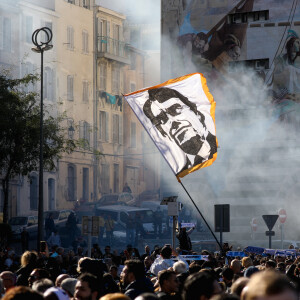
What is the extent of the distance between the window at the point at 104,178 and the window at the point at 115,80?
19.1 ft

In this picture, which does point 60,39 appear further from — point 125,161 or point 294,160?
point 294,160

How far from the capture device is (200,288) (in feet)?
19.5

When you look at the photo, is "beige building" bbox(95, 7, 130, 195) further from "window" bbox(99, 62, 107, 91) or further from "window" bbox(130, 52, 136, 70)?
"window" bbox(130, 52, 136, 70)

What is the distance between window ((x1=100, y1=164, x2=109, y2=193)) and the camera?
6556 cm

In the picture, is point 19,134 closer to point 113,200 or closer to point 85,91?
point 113,200

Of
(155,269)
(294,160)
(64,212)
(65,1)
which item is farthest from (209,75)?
(155,269)

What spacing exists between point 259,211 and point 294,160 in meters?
3.39

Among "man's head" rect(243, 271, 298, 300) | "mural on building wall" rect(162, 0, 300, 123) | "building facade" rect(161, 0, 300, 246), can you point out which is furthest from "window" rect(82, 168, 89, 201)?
"man's head" rect(243, 271, 298, 300)

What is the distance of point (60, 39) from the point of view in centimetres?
6162

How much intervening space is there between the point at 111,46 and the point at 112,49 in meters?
0.32

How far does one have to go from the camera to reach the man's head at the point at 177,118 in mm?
16453

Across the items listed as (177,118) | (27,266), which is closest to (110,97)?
(177,118)

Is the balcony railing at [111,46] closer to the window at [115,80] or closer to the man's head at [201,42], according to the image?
the window at [115,80]

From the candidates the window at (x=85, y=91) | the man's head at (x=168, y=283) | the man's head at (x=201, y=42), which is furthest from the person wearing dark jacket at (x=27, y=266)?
the window at (x=85, y=91)
